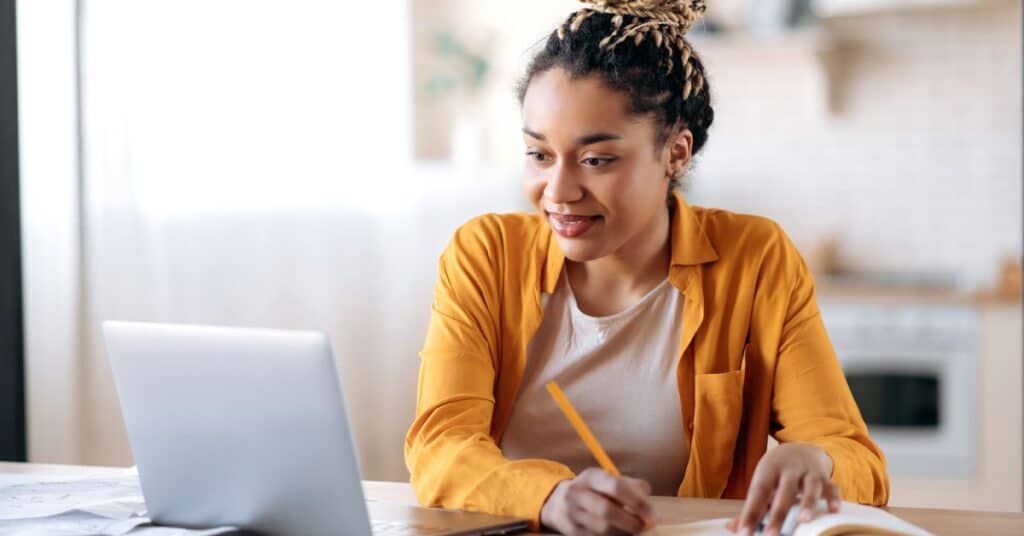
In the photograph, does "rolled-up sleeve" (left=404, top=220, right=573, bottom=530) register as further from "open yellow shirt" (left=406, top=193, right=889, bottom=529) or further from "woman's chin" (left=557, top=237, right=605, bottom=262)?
"woman's chin" (left=557, top=237, right=605, bottom=262)

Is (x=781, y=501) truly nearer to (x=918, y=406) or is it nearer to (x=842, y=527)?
(x=842, y=527)

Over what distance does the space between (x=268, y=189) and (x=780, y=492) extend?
2788 millimetres

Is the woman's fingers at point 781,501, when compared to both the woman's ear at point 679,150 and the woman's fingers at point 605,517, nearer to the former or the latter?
the woman's fingers at point 605,517

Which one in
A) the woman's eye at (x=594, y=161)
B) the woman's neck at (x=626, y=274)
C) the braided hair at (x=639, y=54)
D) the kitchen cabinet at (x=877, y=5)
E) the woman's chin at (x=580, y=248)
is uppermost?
the kitchen cabinet at (x=877, y=5)

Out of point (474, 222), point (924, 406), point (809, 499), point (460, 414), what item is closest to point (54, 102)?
point (474, 222)

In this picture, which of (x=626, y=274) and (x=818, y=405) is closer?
(x=818, y=405)

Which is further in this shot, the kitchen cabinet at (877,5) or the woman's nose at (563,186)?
the kitchen cabinet at (877,5)

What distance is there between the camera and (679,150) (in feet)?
5.69

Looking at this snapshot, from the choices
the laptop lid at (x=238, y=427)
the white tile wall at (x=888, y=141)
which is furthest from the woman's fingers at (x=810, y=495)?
the white tile wall at (x=888, y=141)

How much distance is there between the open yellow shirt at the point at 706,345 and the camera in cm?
155

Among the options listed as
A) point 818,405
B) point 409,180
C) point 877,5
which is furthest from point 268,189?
point 818,405

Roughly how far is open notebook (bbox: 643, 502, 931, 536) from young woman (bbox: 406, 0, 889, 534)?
0.33m

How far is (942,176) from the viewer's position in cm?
438

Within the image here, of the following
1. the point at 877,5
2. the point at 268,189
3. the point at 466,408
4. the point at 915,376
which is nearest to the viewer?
the point at 466,408
